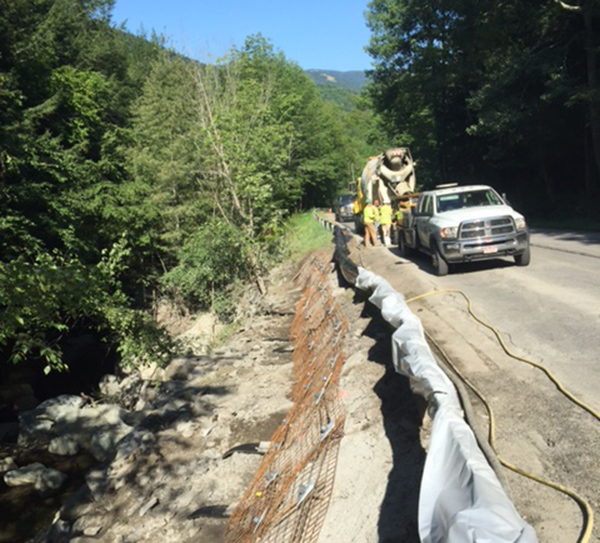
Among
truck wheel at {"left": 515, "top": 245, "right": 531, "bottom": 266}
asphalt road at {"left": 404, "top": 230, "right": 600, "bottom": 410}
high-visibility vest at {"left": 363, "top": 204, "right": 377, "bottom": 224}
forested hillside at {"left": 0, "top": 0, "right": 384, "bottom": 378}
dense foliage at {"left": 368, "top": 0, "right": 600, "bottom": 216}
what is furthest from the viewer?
dense foliage at {"left": 368, "top": 0, "right": 600, "bottom": 216}

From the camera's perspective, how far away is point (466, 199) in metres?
12.5

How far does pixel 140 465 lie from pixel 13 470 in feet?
14.4

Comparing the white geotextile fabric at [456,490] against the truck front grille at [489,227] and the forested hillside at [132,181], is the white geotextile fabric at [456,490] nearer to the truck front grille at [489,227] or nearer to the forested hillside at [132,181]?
Answer: the truck front grille at [489,227]

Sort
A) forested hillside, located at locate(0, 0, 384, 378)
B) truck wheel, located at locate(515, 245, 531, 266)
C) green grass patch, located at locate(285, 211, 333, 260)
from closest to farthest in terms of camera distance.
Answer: truck wheel, located at locate(515, 245, 531, 266)
forested hillside, located at locate(0, 0, 384, 378)
green grass patch, located at locate(285, 211, 333, 260)

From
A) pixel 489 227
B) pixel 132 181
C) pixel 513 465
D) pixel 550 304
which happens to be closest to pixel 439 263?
pixel 489 227

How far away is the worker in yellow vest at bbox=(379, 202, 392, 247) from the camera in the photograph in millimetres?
18219

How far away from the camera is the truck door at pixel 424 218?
495 inches

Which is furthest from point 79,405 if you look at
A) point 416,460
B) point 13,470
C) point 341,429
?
point 416,460

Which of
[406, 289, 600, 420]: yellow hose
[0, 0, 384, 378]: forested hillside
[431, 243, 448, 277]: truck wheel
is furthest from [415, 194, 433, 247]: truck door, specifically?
[0, 0, 384, 378]: forested hillside

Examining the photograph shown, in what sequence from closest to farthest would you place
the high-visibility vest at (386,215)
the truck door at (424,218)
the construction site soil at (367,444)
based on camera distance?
1. the construction site soil at (367,444)
2. the truck door at (424,218)
3. the high-visibility vest at (386,215)

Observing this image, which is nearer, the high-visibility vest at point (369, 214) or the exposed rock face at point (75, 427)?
the exposed rock face at point (75, 427)

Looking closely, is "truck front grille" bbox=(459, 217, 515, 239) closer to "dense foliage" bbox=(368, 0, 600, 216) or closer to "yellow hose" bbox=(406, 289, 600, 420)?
"yellow hose" bbox=(406, 289, 600, 420)

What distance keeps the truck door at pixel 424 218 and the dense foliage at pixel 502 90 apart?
1026cm

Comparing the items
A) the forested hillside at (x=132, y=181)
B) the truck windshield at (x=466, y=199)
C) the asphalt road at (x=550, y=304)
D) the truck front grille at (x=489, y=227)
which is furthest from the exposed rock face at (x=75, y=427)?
the truck windshield at (x=466, y=199)
